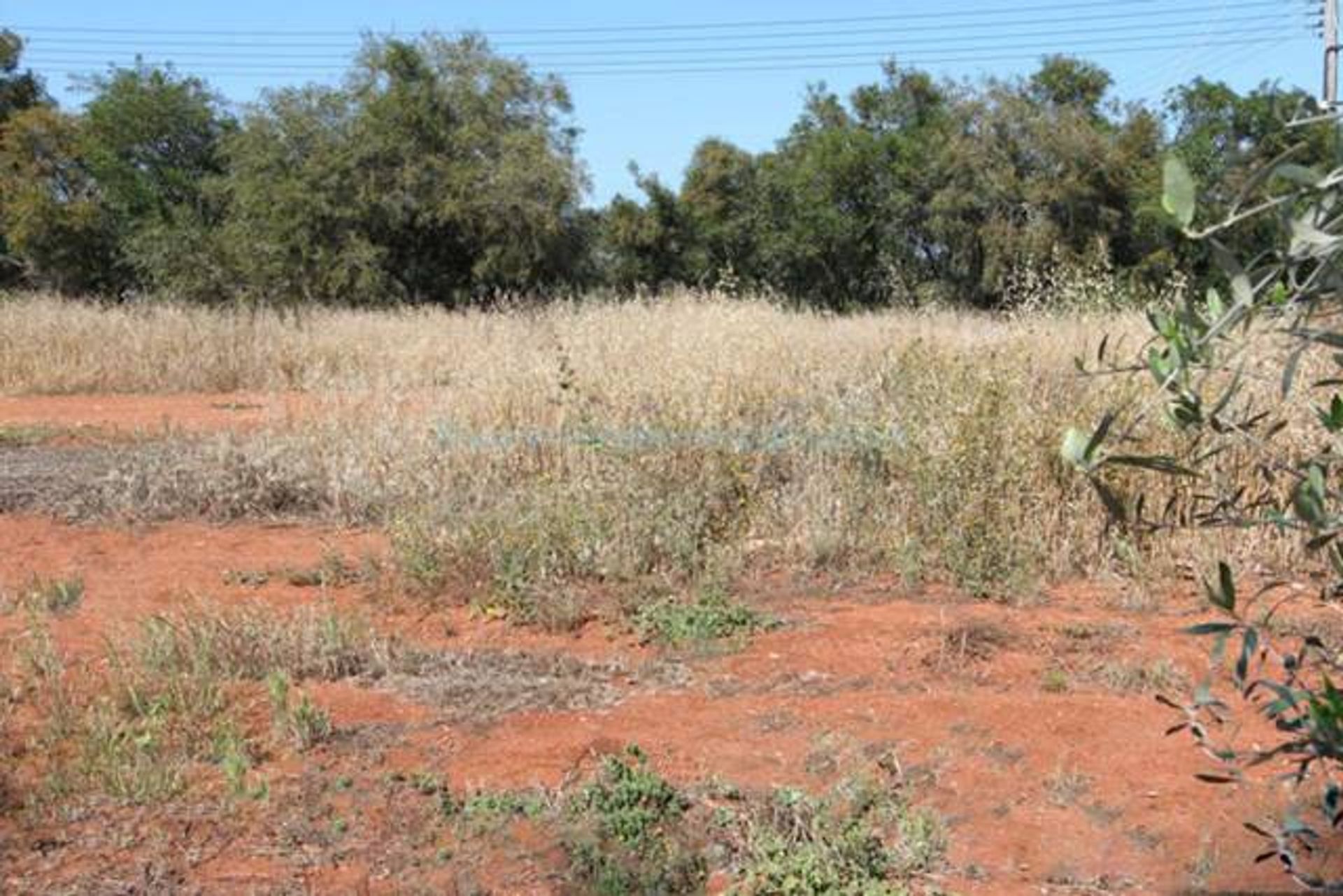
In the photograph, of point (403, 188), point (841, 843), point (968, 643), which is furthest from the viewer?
point (403, 188)

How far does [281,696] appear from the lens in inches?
147

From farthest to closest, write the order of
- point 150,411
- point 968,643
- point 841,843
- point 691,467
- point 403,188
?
point 403,188, point 150,411, point 691,467, point 968,643, point 841,843

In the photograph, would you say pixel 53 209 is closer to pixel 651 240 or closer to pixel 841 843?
pixel 651 240

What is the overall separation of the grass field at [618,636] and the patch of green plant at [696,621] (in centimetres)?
2

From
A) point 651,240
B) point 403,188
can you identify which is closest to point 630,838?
point 403,188

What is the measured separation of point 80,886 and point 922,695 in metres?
2.49

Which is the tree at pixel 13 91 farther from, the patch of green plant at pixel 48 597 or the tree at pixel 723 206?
the patch of green plant at pixel 48 597

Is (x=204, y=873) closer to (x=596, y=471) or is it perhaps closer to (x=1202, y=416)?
(x=1202, y=416)

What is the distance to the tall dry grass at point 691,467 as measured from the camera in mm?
5285

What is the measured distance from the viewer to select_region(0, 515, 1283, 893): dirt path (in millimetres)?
3047

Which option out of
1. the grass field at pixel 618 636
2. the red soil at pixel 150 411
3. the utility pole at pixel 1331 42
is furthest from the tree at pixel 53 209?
the utility pole at pixel 1331 42

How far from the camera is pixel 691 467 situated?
5.98m

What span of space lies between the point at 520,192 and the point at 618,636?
675 inches

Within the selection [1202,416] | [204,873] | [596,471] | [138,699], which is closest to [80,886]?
[204,873]
